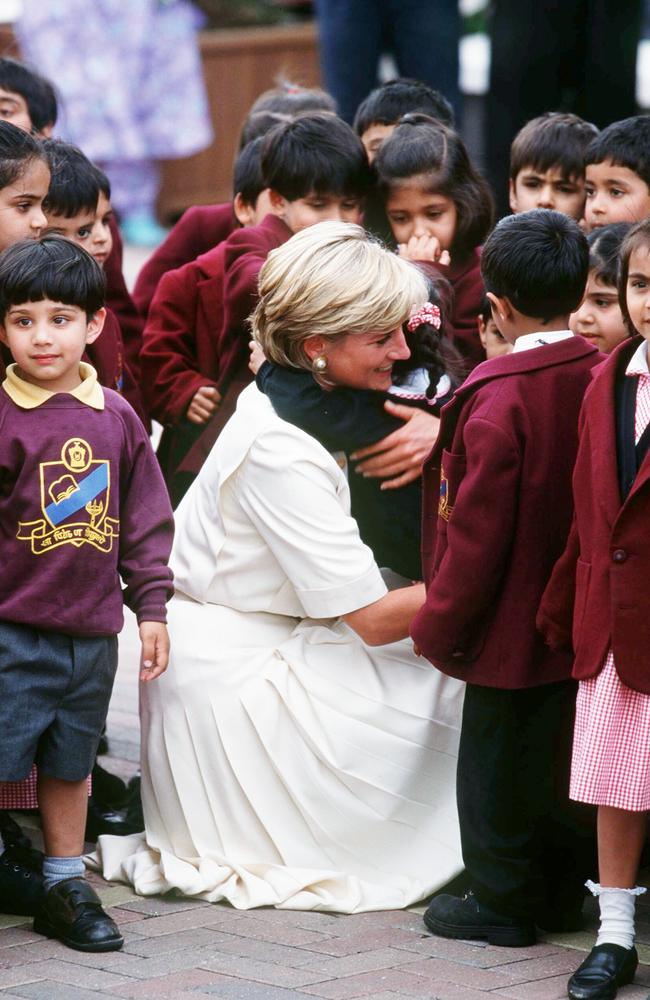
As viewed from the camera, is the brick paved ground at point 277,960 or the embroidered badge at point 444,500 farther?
the embroidered badge at point 444,500

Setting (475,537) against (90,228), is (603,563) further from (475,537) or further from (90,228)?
(90,228)

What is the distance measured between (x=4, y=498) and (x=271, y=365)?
759 millimetres

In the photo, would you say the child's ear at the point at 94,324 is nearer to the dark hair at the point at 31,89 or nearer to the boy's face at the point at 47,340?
the boy's face at the point at 47,340

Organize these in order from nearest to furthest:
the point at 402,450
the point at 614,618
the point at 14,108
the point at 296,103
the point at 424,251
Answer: the point at 614,618 < the point at 402,450 < the point at 424,251 < the point at 14,108 < the point at 296,103

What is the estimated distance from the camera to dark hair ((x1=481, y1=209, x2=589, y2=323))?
3627 millimetres

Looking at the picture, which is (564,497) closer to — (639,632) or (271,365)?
(639,632)

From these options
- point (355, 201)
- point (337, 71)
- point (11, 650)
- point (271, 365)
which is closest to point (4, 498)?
point (11, 650)

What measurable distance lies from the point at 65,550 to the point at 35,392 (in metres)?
0.34

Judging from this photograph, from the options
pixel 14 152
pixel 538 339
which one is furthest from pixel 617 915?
pixel 14 152

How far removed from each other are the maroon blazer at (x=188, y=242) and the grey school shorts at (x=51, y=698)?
1.97 metres

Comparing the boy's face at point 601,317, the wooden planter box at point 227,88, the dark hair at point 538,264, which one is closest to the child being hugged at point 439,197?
the boy's face at point 601,317

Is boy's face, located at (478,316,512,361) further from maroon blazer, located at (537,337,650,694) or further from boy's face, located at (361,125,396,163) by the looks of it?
boy's face, located at (361,125,396,163)

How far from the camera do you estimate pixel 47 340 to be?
3631 millimetres

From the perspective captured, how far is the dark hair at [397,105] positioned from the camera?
213 inches
